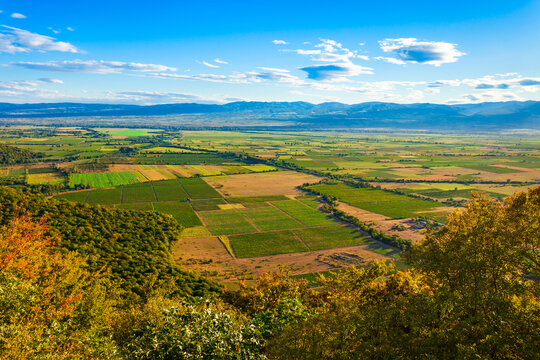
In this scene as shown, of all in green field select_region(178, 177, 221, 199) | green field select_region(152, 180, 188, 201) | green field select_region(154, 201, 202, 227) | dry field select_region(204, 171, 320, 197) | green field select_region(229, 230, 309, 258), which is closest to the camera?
green field select_region(229, 230, 309, 258)

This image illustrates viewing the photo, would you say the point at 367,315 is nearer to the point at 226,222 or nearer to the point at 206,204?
the point at 226,222

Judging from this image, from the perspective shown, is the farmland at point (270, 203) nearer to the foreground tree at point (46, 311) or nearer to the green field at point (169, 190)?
the green field at point (169, 190)

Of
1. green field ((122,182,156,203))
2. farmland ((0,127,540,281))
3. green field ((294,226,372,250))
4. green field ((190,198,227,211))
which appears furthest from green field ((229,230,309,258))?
green field ((122,182,156,203))

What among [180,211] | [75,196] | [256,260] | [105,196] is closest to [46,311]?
[256,260]

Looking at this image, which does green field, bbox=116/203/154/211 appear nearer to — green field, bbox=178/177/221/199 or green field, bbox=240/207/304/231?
green field, bbox=178/177/221/199

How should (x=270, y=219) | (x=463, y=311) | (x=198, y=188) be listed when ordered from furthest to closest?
(x=198, y=188) < (x=270, y=219) < (x=463, y=311)
